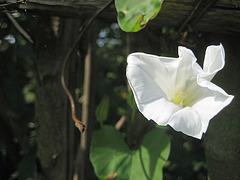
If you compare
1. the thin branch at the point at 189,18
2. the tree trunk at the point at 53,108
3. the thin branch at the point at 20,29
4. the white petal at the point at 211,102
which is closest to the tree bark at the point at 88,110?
the tree trunk at the point at 53,108

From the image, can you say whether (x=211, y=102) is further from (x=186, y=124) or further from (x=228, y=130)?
(x=228, y=130)

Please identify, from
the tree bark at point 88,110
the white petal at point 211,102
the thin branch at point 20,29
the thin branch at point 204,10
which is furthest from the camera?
the tree bark at point 88,110

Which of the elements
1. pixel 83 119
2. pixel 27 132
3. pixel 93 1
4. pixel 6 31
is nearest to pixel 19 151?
pixel 27 132

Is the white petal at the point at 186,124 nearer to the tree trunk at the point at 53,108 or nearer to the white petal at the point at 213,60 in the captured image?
Result: the white petal at the point at 213,60

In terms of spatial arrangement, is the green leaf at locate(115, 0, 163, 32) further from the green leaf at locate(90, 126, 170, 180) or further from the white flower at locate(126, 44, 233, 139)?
the green leaf at locate(90, 126, 170, 180)

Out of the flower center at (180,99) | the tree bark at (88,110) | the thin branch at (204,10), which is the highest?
the thin branch at (204,10)

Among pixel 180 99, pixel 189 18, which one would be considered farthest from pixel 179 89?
pixel 189 18
